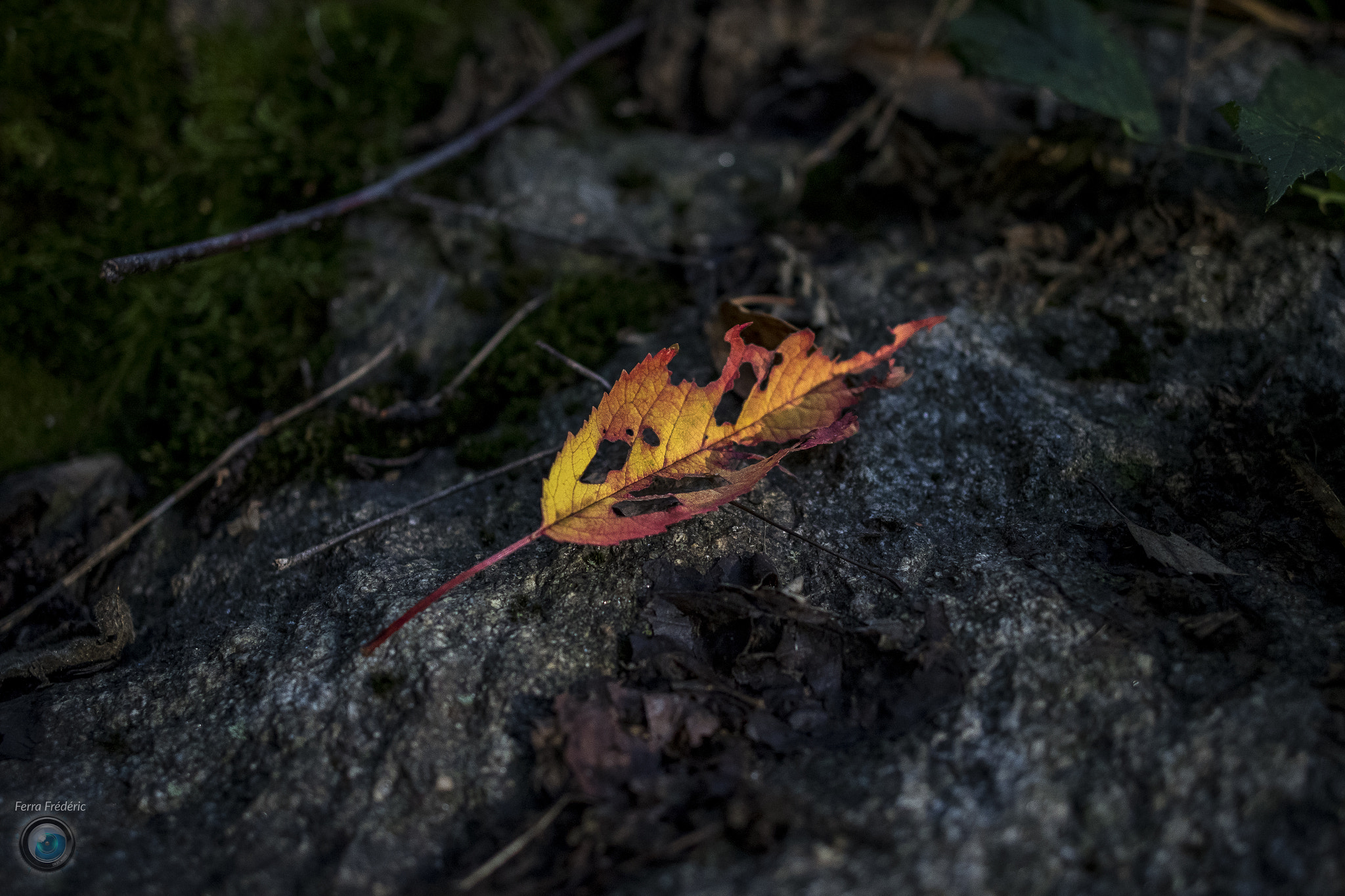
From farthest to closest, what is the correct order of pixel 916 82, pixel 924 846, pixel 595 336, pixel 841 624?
1. pixel 916 82
2. pixel 595 336
3. pixel 841 624
4. pixel 924 846

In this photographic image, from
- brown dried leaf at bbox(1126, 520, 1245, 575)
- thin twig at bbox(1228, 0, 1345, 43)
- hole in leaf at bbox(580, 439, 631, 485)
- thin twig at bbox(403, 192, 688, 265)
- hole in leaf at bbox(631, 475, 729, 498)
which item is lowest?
hole in leaf at bbox(580, 439, 631, 485)

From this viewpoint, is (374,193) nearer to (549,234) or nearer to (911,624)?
(549,234)

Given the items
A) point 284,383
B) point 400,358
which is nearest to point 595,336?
point 400,358

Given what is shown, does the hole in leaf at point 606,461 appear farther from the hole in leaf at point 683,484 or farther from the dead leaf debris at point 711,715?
the dead leaf debris at point 711,715

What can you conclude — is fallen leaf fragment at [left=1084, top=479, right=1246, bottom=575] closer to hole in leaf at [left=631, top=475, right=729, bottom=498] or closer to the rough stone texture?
the rough stone texture

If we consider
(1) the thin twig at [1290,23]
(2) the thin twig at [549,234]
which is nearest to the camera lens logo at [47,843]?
(2) the thin twig at [549,234]

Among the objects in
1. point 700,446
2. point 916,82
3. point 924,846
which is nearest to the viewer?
point 924,846

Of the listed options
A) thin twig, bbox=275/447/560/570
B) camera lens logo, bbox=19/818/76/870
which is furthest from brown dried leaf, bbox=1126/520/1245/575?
camera lens logo, bbox=19/818/76/870

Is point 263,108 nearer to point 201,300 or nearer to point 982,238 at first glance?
point 201,300
